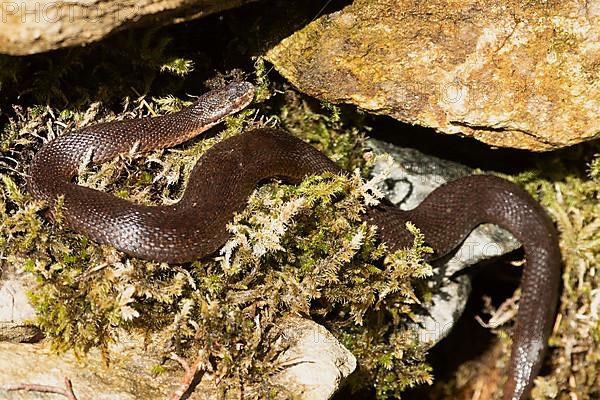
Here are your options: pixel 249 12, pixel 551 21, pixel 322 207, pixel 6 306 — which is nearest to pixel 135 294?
pixel 6 306

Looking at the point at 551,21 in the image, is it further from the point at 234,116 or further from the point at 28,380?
the point at 28,380

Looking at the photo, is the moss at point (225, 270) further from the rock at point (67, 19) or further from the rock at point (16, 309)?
the rock at point (67, 19)

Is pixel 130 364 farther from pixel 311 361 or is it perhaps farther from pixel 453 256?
pixel 453 256

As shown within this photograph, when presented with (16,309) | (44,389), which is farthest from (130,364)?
(16,309)

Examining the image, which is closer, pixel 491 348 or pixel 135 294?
pixel 135 294

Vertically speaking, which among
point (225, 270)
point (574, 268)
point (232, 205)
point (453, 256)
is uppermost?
point (232, 205)

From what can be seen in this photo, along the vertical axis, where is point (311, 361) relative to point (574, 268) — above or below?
above

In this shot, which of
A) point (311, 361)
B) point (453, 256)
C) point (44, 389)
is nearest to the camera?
point (44, 389)
